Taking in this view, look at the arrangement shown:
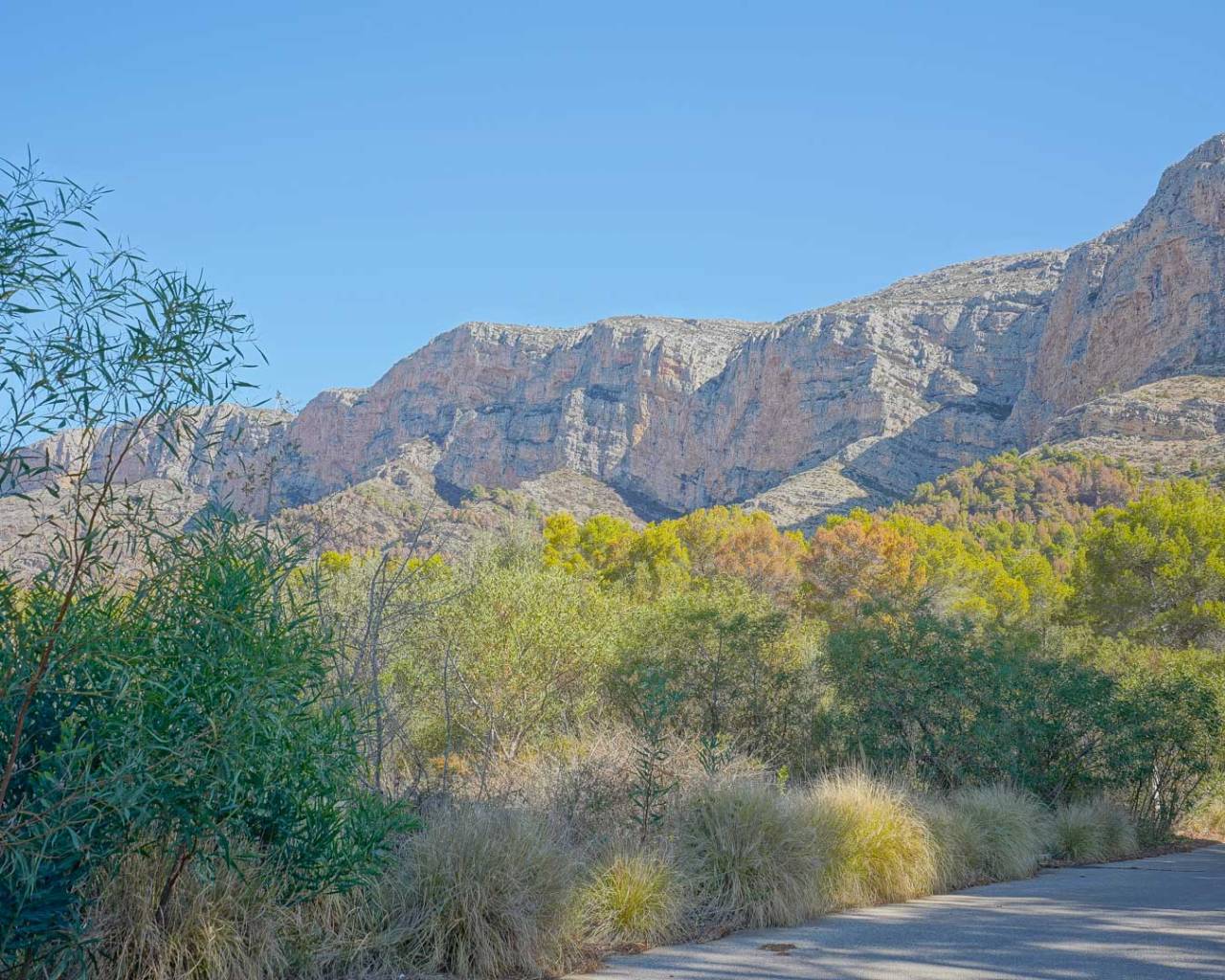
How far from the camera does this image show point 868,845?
29.4ft

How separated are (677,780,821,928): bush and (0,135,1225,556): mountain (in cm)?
3897

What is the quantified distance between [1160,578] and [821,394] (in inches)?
3225

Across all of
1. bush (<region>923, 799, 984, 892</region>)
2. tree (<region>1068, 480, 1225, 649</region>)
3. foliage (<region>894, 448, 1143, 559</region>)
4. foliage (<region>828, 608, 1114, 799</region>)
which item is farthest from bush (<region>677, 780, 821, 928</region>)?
foliage (<region>894, 448, 1143, 559</region>)

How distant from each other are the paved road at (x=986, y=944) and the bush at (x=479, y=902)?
45 centimetres

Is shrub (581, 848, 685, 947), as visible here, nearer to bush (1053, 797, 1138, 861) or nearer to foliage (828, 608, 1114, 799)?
foliage (828, 608, 1114, 799)

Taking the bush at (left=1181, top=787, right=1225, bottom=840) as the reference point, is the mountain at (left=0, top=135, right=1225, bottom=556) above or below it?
above

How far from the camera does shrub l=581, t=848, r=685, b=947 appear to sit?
673 centimetres

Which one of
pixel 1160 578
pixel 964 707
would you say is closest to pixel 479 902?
pixel 964 707

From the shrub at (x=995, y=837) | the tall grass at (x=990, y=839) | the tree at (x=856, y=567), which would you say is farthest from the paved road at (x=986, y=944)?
the tree at (x=856, y=567)

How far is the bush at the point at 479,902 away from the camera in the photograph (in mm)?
5949

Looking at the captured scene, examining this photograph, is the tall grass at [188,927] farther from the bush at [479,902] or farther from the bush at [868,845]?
the bush at [868,845]

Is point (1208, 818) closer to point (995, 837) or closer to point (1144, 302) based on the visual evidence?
point (995, 837)

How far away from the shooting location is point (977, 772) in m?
14.9

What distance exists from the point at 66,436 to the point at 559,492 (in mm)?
92650
